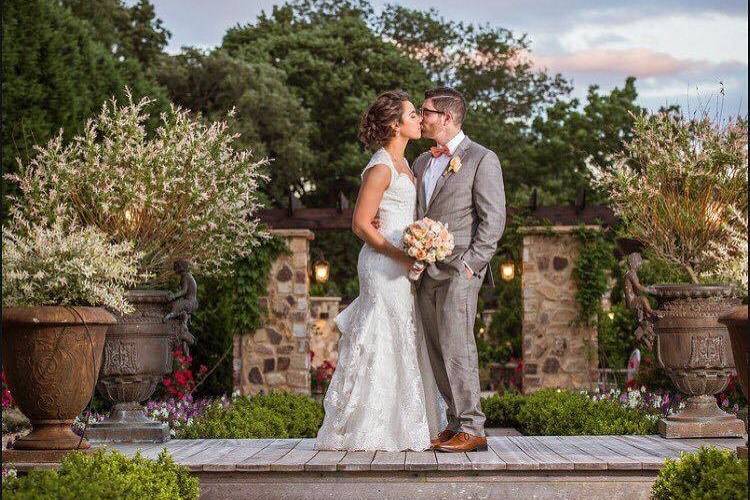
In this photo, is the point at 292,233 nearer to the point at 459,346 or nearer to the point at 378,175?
the point at 378,175

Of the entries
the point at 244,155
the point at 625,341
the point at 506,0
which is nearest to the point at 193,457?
the point at 244,155

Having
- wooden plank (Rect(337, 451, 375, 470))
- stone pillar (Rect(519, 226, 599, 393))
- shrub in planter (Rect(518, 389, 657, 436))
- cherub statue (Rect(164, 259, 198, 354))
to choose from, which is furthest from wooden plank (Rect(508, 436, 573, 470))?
stone pillar (Rect(519, 226, 599, 393))

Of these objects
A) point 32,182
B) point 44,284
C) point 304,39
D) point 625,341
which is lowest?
point 625,341

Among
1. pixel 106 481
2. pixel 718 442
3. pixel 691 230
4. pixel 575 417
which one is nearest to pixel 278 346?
pixel 575 417

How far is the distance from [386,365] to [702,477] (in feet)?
6.25

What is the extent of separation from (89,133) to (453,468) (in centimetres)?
387

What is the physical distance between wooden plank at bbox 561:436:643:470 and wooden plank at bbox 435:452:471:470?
0.66 metres

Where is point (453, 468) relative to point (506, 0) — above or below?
below

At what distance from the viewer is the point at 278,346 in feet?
40.8

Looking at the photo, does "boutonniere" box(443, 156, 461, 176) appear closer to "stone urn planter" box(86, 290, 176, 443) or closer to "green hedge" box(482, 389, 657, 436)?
"stone urn planter" box(86, 290, 176, 443)

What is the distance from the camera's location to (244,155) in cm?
813

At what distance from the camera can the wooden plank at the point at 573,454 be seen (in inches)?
203

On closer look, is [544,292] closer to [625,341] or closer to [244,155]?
[625,341]

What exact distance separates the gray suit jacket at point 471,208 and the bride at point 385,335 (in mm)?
268
